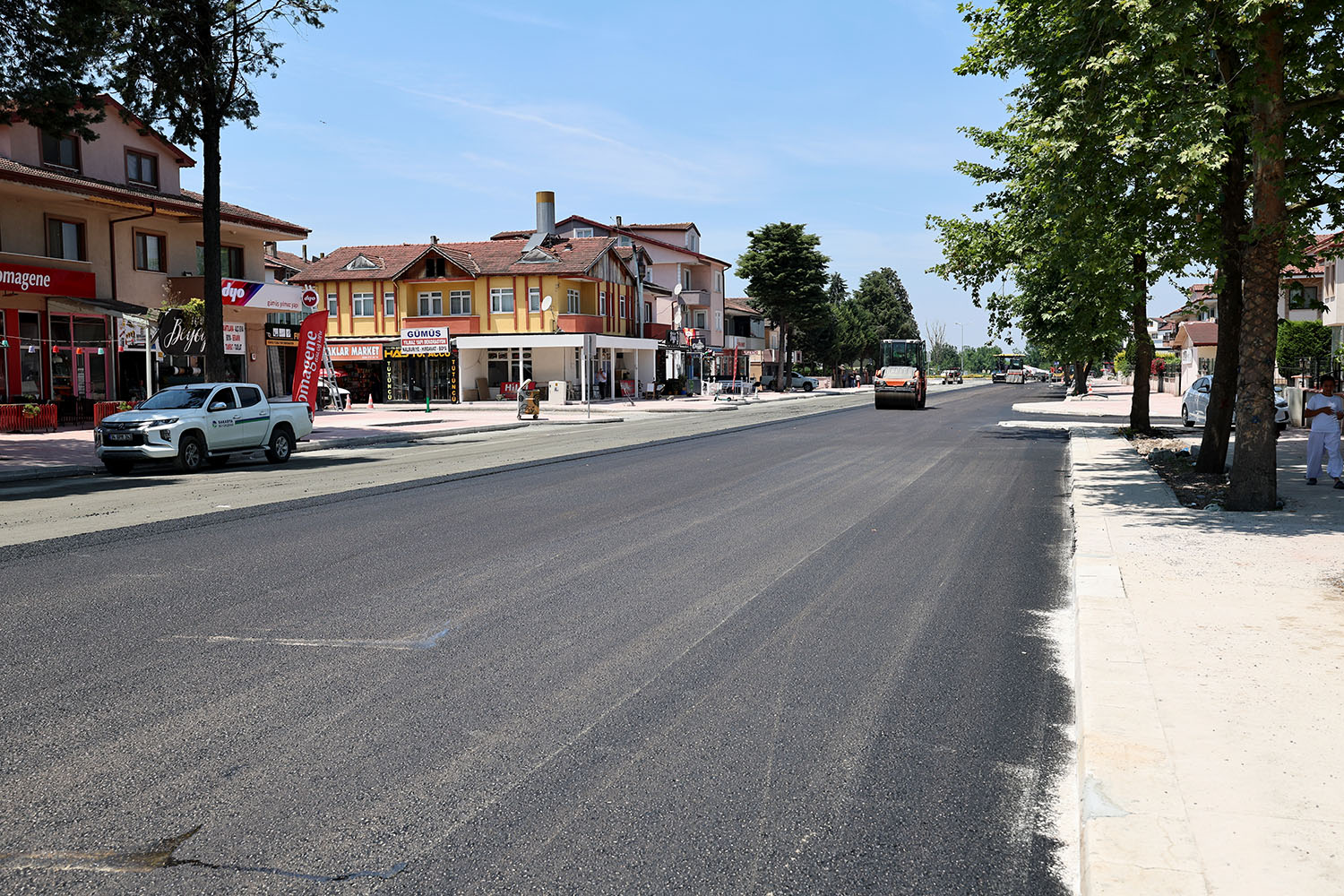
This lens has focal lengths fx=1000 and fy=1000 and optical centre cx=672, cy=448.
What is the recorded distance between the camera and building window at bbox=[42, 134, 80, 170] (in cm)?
3058

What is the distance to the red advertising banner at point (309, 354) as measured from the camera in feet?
102

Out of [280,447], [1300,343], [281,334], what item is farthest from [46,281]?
[1300,343]

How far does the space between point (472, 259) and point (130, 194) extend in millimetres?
26454

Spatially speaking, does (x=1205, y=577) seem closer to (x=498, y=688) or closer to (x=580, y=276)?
(x=498, y=688)

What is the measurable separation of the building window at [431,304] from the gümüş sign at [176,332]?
26574 mm

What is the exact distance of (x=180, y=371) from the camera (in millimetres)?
35781

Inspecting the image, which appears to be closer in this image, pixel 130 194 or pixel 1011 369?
pixel 130 194

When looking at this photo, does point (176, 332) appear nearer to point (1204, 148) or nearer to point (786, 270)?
point (1204, 148)

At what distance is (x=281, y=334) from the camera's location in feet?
151

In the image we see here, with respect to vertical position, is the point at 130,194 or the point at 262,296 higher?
the point at 130,194

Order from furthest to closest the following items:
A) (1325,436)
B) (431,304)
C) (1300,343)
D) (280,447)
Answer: (431,304)
(1300,343)
(280,447)
(1325,436)

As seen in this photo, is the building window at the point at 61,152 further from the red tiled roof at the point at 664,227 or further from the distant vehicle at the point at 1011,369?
the distant vehicle at the point at 1011,369

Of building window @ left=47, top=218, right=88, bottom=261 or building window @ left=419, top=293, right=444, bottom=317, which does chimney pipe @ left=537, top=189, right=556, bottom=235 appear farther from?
building window @ left=47, top=218, right=88, bottom=261

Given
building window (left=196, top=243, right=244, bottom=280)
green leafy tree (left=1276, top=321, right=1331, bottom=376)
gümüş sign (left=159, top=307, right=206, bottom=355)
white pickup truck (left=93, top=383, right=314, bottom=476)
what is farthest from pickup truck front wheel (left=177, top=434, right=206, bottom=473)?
green leafy tree (left=1276, top=321, right=1331, bottom=376)
